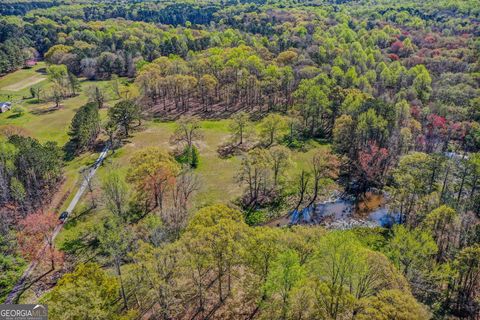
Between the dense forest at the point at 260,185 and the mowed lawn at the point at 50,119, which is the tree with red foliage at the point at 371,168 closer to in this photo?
the dense forest at the point at 260,185

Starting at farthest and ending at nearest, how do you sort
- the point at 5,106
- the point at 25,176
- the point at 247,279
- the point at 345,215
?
the point at 5,106 < the point at 25,176 < the point at 345,215 < the point at 247,279

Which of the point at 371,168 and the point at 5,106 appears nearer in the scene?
the point at 371,168

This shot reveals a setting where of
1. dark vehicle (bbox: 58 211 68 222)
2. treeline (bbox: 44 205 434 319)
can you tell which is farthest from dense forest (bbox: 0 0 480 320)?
dark vehicle (bbox: 58 211 68 222)

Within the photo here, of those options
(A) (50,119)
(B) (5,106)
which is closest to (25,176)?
(A) (50,119)

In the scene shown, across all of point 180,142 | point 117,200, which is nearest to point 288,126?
point 180,142

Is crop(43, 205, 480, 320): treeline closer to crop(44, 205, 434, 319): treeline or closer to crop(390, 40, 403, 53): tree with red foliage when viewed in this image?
crop(44, 205, 434, 319): treeline

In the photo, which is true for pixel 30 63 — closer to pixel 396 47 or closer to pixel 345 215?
pixel 345 215
